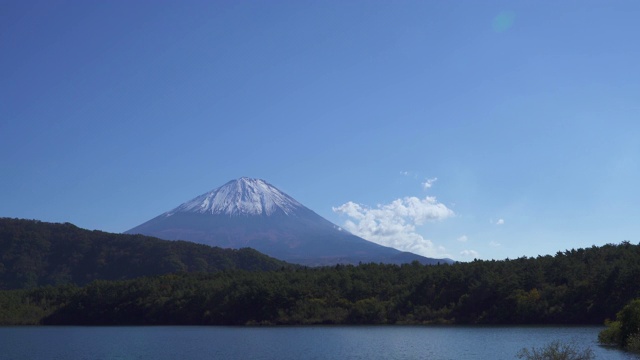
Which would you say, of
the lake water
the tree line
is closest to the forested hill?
the tree line

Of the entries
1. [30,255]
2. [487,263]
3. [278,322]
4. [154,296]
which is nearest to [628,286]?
[487,263]

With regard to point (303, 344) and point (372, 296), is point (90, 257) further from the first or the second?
point (303, 344)

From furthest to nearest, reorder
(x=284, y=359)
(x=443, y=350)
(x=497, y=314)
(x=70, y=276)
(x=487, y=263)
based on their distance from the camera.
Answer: (x=70, y=276)
(x=487, y=263)
(x=497, y=314)
(x=443, y=350)
(x=284, y=359)

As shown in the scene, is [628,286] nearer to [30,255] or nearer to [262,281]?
[262,281]

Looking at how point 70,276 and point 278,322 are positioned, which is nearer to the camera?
point 278,322

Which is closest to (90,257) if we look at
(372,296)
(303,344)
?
(372,296)

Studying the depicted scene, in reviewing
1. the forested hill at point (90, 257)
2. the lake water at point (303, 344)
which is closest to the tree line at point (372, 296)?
the lake water at point (303, 344)

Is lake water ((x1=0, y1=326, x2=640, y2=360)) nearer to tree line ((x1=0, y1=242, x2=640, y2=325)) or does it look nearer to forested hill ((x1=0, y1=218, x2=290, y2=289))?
tree line ((x1=0, y1=242, x2=640, y2=325))
